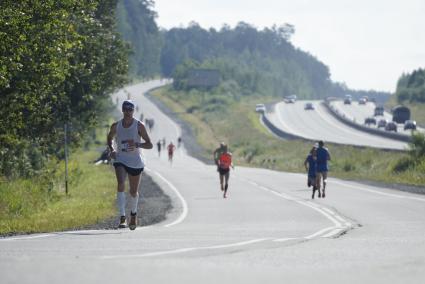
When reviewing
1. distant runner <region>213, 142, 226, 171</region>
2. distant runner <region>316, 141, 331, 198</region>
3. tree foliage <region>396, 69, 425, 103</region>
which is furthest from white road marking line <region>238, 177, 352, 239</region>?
tree foliage <region>396, 69, 425, 103</region>

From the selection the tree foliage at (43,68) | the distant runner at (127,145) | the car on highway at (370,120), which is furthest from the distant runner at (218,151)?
the car on highway at (370,120)

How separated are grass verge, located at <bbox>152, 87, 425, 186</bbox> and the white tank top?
2321 centimetres

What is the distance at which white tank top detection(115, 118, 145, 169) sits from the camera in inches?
501

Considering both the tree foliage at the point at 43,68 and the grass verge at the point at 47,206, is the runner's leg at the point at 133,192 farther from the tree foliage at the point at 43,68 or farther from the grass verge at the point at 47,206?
the tree foliage at the point at 43,68

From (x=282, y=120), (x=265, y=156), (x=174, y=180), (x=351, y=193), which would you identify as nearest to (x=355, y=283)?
(x=351, y=193)

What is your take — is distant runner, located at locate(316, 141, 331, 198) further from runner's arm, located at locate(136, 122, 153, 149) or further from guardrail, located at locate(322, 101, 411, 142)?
guardrail, located at locate(322, 101, 411, 142)

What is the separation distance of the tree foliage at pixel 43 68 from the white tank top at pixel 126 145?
14.0 ft

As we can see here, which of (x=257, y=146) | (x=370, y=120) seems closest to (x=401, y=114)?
(x=370, y=120)

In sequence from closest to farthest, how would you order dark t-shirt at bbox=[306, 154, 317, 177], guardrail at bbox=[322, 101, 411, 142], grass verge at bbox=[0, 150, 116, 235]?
grass verge at bbox=[0, 150, 116, 235], dark t-shirt at bbox=[306, 154, 317, 177], guardrail at bbox=[322, 101, 411, 142]

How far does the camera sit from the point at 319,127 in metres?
118

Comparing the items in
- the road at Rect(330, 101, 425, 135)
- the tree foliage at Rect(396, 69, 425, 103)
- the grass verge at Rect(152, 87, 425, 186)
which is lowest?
the grass verge at Rect(152, 87, 425, 186)

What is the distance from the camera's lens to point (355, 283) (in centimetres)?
692

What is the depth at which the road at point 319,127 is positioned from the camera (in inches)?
3398

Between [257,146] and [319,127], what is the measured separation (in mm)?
34384
